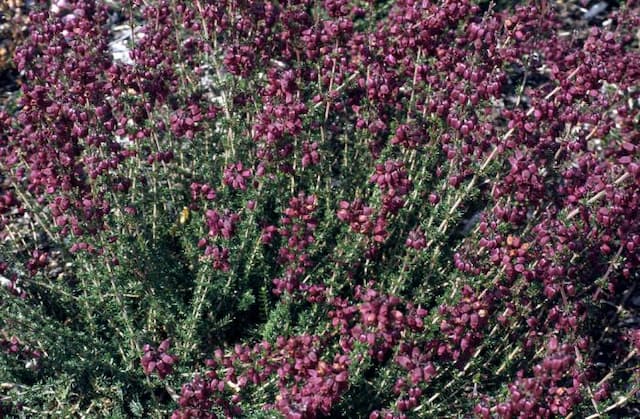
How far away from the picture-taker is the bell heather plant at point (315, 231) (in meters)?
4.38

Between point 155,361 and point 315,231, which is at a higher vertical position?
point 155,361

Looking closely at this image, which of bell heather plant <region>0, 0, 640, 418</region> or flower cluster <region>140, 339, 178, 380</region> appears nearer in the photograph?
flower cluster <region>140, 339, 178, 380</region>

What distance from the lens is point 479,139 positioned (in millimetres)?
4984

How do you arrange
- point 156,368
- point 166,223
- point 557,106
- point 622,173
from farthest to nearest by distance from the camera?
point 166,223, point 557,106, point 622,173, point 156,368

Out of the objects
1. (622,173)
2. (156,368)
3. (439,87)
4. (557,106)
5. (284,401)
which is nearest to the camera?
(284,401)

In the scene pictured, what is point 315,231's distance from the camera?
5645 millimetres

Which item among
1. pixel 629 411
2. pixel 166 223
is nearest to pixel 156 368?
pixel 166 223

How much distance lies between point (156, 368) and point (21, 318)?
4.64 ft

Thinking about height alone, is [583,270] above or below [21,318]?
above

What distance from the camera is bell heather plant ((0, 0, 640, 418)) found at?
14.4 feet

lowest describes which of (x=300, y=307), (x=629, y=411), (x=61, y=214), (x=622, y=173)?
(x=629, y=411)

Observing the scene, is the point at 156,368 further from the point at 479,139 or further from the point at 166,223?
the point at 479,139

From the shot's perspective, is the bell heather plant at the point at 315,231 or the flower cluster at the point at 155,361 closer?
the flower cluster at the point at 155,361

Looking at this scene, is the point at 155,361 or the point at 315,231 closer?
the point at 155,361
